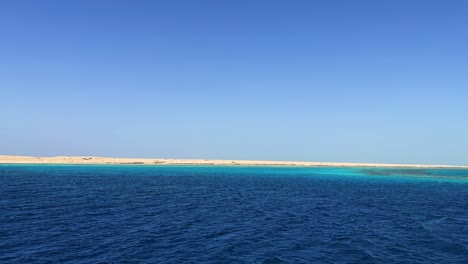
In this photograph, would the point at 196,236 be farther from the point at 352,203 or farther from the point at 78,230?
the point at 352,203

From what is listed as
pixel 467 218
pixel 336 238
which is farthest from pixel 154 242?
pixel 467 218

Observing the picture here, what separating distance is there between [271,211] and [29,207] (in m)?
35.3

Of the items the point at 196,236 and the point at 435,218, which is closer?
the point at 196,236

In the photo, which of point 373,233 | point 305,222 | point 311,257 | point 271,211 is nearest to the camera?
point 311,257

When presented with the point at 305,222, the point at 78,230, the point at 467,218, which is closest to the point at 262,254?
the point at 305,222

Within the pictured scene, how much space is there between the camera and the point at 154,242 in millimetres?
28375

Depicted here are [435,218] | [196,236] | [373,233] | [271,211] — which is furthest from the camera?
[271,211]

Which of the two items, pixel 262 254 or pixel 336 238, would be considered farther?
pixel 336 238

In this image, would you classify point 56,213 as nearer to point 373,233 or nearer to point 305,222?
point 305,222

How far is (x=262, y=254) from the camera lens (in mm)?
25875

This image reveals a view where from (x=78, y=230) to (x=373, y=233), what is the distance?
3149 centimetres

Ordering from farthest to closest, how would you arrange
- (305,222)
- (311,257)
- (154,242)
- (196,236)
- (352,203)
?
1. (352,203)
2. (305,222)
3. (196,236)
4. (154,242)
5. (311,257)

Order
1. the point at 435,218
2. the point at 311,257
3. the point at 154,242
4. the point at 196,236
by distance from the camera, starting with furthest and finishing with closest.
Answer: the point at 435,218
the point at 196,236
the point at 154,242
the point at 311,257

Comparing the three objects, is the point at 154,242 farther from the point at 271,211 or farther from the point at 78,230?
the point at 271,211
